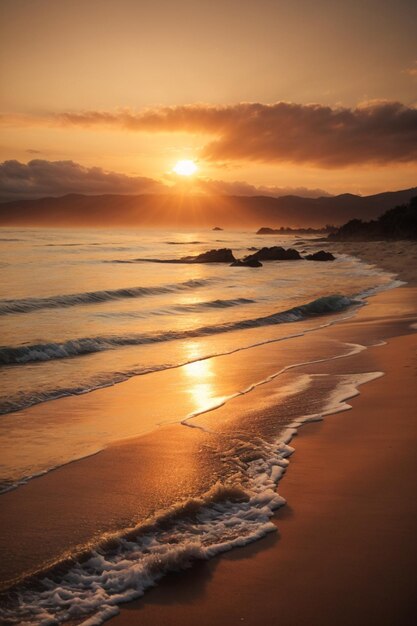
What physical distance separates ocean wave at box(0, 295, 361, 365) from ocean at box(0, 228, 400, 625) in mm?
37

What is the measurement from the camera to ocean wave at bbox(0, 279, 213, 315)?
1725cm

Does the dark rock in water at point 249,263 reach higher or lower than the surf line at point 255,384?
higher

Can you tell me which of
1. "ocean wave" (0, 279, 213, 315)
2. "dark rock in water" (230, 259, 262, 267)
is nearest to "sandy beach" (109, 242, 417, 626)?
"ocean wave" (0, 279, 213, 315)

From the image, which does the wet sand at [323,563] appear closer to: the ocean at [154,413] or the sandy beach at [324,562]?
the sandy beach at [324,562]

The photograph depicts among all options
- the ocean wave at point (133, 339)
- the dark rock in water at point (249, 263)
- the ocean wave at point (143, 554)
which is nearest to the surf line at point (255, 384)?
the ocean wave at point (143, 554)

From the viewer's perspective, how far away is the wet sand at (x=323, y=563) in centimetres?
275

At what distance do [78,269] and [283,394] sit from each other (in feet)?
91.3

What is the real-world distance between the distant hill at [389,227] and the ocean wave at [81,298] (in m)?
56.3

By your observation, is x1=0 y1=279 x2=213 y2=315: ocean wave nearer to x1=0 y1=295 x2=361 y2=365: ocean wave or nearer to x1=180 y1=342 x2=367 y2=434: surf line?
x1=0 y1=295 x2=361 y2=365: ocean wave

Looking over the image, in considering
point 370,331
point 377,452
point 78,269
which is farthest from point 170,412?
point 78,269

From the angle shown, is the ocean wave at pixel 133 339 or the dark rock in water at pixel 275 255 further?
the dark rock in water at pixel 275 255

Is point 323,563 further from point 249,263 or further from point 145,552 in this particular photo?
point 249,263

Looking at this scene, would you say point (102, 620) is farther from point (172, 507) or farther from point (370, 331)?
point (370, 331)

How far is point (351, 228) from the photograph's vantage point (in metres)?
102
